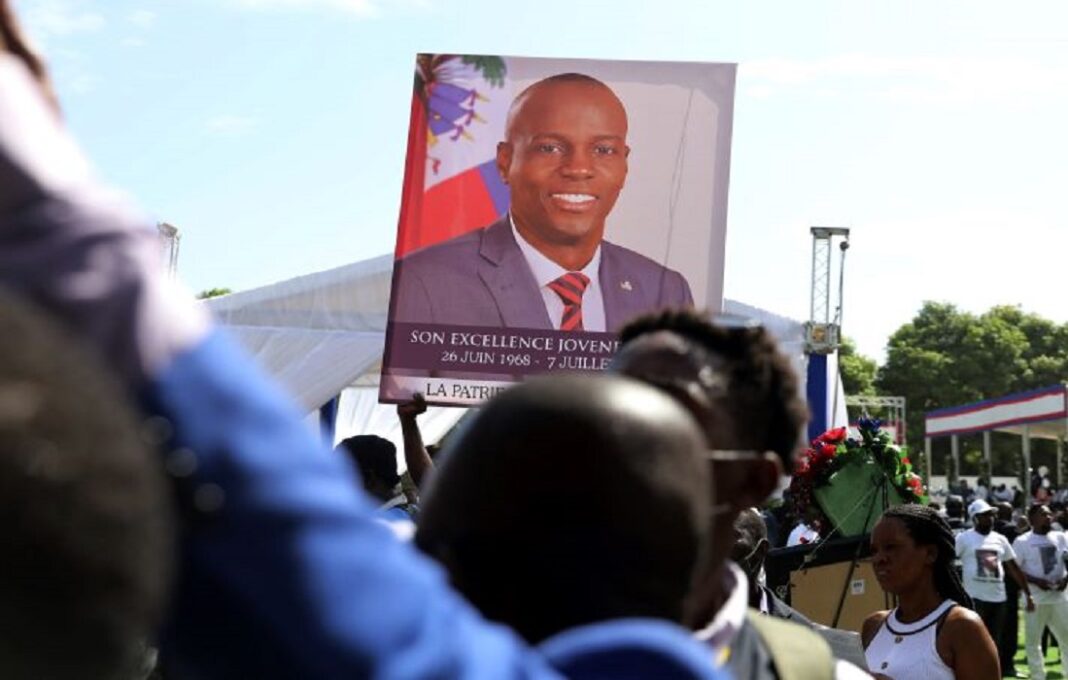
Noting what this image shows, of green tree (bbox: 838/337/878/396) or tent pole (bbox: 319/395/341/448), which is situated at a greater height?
green tree (bbox: 838/337/878/396)

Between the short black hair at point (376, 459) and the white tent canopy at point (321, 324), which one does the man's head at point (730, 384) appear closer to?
the short black hair at point (376, 459)

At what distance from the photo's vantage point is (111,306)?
0.73 meters

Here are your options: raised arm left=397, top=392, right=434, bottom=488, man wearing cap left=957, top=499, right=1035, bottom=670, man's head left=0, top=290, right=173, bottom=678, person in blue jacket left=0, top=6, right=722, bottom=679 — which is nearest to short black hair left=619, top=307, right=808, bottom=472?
person in blue jacket left=0, top=6, right=722, bottom=679

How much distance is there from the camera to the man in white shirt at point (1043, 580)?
15.1 meters

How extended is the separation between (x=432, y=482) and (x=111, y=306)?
1.56 feet

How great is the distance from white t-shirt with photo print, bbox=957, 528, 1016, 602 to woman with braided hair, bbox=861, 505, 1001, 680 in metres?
9.08

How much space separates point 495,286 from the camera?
7.20 meters

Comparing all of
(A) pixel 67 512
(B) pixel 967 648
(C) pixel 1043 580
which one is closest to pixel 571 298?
(B) pixel 967 648

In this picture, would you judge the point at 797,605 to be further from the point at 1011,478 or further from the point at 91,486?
the point at 1011,478

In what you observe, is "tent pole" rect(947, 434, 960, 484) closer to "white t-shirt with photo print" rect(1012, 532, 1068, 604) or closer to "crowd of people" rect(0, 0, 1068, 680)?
"white t-shirt with photo print" rect(1012, 532, 1068, 604)

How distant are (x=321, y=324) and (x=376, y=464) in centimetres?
779

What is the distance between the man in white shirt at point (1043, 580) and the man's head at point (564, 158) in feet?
Result: 31.3

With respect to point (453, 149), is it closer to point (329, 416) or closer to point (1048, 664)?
point (329, 416)

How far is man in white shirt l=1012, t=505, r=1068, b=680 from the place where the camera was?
49.5ft
